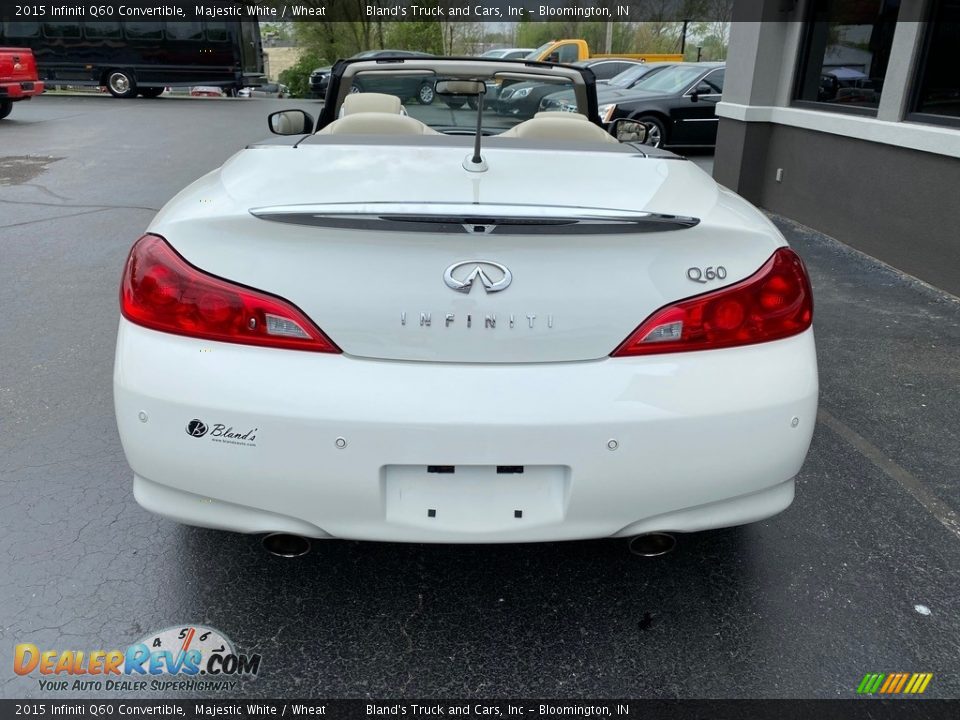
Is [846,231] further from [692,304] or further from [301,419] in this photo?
[301,419]

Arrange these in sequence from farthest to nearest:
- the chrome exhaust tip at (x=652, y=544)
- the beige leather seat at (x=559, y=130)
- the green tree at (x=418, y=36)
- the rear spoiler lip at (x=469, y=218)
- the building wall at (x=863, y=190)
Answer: the green tree at (x=418, y=36) → the building wall at (x=863, y=190) → the beige leather seat at (x=559, y=130) → the chrome exhaust tip at (x=652, y=544) → the rear spoiler lip at (x=469, y=218)

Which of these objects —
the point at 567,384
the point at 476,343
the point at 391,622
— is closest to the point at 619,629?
the point at 391,622

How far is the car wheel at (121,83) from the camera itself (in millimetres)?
23641

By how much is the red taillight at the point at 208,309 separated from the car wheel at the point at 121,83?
2527 cm

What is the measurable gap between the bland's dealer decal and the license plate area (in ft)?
1.11

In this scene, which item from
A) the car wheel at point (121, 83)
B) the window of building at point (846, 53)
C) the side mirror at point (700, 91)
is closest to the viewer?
the window of building at point (846, 53)

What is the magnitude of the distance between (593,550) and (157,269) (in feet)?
5.37

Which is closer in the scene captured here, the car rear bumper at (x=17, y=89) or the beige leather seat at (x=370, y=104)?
the beige leather seat at (x=370, y=104)

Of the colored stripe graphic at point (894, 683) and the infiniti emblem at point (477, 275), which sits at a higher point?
the infiniti emblem at point (477, 275)

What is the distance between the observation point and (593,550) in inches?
103

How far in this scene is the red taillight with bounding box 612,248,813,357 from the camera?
6.32ft

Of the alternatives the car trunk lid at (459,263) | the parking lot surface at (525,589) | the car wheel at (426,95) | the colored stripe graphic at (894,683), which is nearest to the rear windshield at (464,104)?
the car wheel at (426,95)

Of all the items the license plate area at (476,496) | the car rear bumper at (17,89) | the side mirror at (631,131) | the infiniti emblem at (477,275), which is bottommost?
the car rear bumper at (17,89)

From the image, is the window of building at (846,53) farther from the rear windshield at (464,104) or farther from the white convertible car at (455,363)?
the white convertible car at (455,363)
